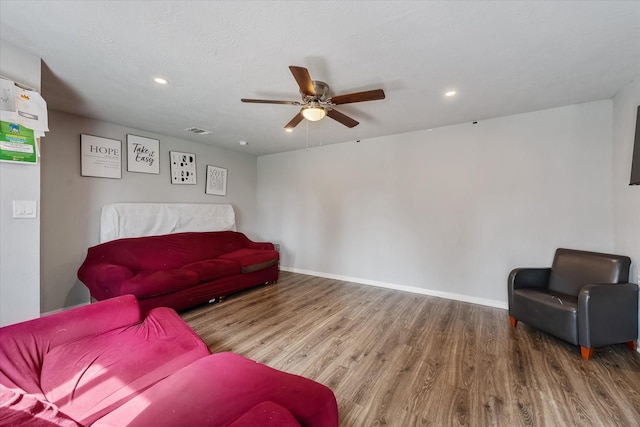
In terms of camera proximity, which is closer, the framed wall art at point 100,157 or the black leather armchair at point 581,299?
the black leather armchair at point 581,299

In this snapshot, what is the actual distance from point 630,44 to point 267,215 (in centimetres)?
515

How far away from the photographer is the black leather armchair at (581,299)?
6.82ft

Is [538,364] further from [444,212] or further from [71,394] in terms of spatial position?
[71,394]

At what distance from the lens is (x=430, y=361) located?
2.11 meters

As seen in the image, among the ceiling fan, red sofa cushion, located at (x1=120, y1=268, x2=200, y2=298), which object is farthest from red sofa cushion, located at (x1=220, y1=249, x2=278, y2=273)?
the ceiling fan

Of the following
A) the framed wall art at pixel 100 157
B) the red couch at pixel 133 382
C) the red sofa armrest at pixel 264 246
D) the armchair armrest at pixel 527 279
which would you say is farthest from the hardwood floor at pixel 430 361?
the framed wall art at pixel 100 157

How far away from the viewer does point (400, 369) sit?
200 centimetres

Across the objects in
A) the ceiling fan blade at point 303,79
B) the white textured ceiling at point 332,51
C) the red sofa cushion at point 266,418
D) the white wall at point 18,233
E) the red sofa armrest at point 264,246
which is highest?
the white textured ceiling at point 332,51

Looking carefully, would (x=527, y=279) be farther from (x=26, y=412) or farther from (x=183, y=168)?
(x=183, y=168)

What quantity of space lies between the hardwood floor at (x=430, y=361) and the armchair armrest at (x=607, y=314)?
7.1 inches

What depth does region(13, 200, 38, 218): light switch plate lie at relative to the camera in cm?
178

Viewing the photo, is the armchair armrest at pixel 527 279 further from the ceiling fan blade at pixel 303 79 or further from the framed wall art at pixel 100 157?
the framed wall art at pixel 100 157

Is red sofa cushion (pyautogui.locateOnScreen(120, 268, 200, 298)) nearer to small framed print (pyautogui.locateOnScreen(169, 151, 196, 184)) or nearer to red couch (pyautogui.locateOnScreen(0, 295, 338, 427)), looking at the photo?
red couch (pyautogui.locateOnScreen(0, 295, 338, 427))

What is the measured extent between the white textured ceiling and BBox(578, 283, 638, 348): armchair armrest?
1.87 metres
